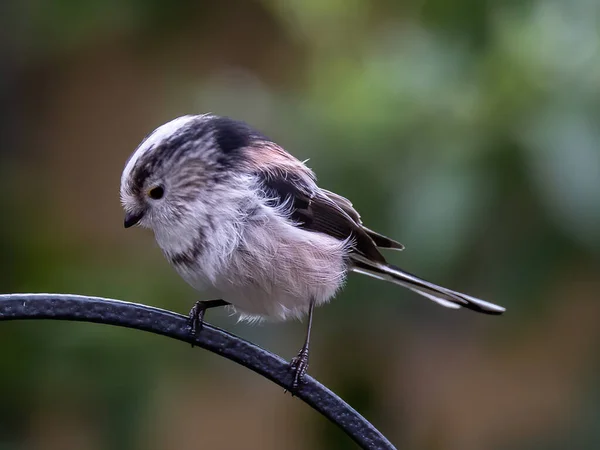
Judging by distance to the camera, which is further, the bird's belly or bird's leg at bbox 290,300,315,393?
the bird's belly

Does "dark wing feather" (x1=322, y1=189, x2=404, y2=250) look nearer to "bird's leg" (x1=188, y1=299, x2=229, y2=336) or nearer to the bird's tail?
the bird's tail

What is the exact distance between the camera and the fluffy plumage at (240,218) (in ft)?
5.93

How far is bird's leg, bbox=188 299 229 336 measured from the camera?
151 centimetres

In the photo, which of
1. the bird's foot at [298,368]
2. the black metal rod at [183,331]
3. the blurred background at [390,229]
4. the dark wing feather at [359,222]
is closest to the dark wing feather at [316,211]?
the dark wing feather at [359,222]

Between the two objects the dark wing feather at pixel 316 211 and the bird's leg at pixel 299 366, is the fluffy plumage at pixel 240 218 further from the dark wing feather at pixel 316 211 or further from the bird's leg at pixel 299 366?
the bird's leg at pixel 299 366

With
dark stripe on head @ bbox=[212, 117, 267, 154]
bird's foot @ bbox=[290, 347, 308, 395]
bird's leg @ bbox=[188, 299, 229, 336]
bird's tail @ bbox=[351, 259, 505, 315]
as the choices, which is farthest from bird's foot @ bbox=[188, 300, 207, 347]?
bird's tail @ bbox=[351, 259, 505, 315]

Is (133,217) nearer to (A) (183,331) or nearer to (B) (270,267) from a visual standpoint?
(B) (270,267)

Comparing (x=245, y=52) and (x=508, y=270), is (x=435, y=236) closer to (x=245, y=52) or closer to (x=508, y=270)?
(x=508, y=270)

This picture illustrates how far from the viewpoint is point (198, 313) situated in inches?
71.4

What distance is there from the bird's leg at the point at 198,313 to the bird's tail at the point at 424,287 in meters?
0.43

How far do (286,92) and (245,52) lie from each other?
4.81 feet

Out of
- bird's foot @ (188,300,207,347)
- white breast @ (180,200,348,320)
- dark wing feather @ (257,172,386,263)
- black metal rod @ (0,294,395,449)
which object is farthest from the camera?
dark wing feather @ (257,172,386,263)

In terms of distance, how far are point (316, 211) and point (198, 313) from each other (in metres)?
0.44

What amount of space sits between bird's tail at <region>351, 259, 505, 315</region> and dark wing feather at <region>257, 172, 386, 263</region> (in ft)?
0.12
